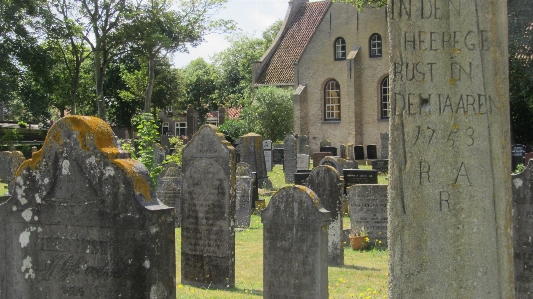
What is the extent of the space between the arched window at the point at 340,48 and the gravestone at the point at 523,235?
40618 mm

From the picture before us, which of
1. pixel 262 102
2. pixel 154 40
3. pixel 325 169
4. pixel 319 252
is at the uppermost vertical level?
pixel 154 40

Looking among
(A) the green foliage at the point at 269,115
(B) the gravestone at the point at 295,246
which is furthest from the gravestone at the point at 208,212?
(A) the green foliage at the point at 269,115

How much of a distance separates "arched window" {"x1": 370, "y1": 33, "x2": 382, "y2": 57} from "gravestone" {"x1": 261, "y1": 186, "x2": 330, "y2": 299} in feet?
128

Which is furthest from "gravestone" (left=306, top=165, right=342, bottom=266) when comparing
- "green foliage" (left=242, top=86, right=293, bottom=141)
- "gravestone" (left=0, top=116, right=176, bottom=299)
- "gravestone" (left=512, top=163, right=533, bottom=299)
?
"green foliage" (left=242, top=86, right=293, bottom=141)

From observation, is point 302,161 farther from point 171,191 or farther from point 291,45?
point 291,45

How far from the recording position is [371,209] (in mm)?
14305

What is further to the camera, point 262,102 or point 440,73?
point 262,102

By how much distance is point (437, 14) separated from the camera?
3924 mm

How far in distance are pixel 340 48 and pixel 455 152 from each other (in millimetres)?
45438

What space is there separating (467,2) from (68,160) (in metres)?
3.06

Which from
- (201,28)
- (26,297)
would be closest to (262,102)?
(201,28)

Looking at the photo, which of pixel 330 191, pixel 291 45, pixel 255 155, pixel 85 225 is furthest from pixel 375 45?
pixel 85 225

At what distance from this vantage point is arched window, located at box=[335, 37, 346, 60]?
48.5m

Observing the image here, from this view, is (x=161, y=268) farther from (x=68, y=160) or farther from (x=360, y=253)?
(x=360, y=253)
